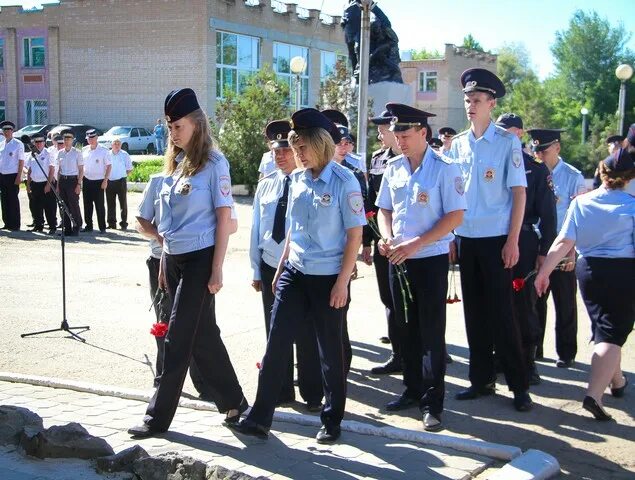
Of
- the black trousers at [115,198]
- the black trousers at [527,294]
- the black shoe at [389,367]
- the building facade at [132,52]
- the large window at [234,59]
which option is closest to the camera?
the black trousers at [527,294]

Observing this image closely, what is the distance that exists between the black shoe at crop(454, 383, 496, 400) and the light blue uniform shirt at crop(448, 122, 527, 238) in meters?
1.19

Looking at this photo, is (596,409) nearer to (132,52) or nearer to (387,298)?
(387,298)

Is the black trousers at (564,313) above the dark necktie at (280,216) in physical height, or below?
below

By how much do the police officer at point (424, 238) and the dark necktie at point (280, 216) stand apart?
732mm

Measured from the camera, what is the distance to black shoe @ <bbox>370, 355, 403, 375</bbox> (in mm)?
7062

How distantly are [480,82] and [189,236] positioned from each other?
7.86 feet

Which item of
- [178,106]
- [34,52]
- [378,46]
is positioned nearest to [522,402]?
[178,106]

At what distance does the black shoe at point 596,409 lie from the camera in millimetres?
5785

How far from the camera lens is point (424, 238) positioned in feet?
18.4

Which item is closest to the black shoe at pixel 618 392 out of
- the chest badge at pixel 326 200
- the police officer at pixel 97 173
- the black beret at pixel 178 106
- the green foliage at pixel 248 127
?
the chest badge at pixel 326 200

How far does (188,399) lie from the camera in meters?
6.13

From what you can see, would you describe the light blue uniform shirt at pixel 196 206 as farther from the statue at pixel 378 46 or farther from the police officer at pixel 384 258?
the statue at pixel 378 46

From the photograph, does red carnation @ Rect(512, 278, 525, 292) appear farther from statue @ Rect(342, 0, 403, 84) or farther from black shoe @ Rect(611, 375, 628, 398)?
statue @ Rect(342, 0, 403, 84)

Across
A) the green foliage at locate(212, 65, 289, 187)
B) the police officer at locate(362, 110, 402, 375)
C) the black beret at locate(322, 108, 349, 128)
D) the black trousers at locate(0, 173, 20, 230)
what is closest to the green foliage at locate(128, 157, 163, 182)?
the green foliage at locate(212, 65, 289, 187)
